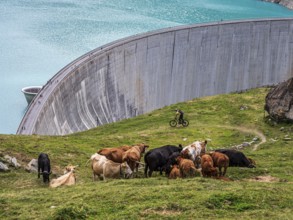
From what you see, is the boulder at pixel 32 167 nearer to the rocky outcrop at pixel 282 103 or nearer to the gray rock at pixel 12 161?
the gray rock at pixel 12 161

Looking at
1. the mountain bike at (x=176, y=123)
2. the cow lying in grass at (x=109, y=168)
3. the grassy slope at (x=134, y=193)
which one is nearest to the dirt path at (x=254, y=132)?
the mountain bike at (x=176, y=123)

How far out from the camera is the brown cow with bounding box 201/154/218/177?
40.2 feet

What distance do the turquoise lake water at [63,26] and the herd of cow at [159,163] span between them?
2191 cm

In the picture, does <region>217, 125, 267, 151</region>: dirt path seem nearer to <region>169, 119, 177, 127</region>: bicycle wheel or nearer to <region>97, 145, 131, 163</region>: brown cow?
<region>169, 119, 177, 127</region>: bicycle wheel

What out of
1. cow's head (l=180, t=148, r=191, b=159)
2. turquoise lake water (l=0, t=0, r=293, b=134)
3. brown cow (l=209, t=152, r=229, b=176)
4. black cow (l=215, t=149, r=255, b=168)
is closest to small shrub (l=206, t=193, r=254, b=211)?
brown cow (l=209, t=152, r=229, b=176)

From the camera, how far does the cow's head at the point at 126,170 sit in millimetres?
12586

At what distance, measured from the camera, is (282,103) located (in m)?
26.0

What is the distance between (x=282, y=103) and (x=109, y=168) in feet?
52.0

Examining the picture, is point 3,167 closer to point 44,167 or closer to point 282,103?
point 44,167

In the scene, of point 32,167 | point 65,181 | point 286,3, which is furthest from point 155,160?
point 286,3

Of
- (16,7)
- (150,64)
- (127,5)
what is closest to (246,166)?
(150,64)

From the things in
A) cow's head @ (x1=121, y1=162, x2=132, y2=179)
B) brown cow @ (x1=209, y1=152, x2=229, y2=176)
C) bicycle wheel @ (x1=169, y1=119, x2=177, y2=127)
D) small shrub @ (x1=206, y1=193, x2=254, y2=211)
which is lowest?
bicycle wheel @ (x1=169, y1=119, x2=177, y2=127)

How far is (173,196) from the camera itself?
9547 mm

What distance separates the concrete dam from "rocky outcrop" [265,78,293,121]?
445 inches
